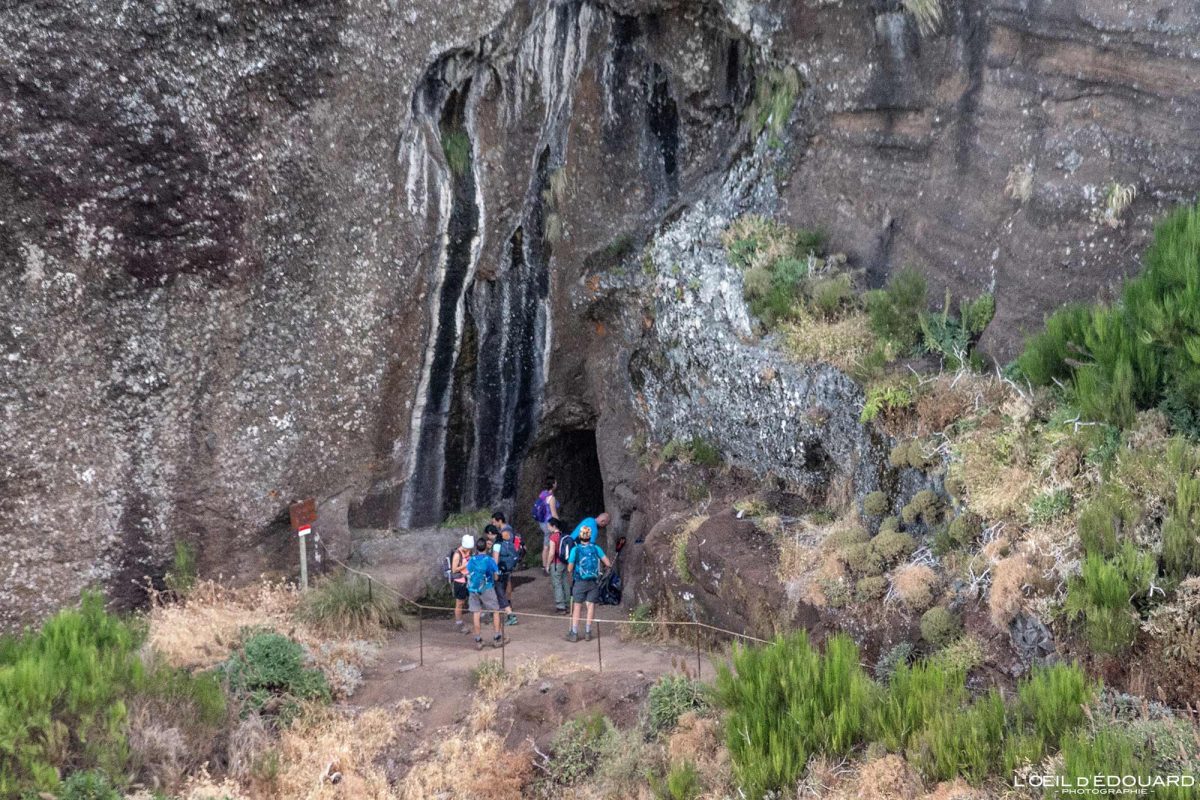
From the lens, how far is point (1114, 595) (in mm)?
7867

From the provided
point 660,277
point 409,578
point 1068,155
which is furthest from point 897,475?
point 409,578

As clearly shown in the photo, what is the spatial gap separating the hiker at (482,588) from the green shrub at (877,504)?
12.2ft

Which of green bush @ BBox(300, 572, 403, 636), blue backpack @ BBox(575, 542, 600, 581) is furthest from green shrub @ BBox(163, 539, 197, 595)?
blue backpack @ BBox(575, 542, 600, 581)

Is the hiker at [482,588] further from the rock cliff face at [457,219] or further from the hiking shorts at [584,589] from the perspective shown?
the rock cliff face at [457,219]

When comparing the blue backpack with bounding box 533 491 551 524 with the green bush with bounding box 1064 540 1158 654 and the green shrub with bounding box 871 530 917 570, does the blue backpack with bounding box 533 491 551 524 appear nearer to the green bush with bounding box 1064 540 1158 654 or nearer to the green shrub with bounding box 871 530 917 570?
the green shrub with bounding box 871 530 917 570

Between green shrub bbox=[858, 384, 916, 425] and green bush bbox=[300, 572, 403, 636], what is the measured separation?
5367 millimetres

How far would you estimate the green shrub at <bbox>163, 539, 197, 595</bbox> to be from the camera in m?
12.7

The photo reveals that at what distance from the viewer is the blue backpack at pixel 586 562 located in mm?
11742

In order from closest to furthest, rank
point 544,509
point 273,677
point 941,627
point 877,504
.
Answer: point 941,627 < point 273,677 < point 877,504 < point 544,509

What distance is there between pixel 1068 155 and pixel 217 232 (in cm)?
831

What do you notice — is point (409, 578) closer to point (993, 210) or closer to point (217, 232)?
point (217, 232)

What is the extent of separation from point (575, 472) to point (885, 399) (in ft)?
23.3

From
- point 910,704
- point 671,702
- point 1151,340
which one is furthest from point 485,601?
point 1151,340

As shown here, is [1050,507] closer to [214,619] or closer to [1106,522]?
[1106,522]
